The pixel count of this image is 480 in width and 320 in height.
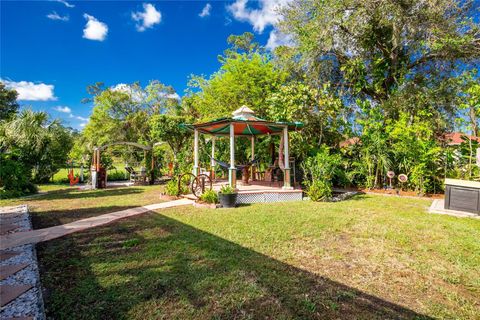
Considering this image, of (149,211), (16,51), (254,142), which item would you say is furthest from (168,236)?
(16,51)

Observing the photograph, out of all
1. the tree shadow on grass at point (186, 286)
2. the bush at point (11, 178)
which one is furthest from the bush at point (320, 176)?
the bush at point (11, 178)

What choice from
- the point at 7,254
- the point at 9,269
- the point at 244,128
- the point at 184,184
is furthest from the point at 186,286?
the point at 244,128

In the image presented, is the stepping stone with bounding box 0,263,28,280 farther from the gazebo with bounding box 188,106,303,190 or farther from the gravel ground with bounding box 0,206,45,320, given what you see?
the gazebo with bounding box 188,106,303,190

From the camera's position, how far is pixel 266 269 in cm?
303

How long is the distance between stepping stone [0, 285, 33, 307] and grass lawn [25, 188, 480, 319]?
18cm

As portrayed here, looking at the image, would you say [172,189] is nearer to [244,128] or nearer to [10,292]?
[244,128]

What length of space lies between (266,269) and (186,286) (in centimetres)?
95

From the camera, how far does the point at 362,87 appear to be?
40.1ft

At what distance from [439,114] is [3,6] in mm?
15029

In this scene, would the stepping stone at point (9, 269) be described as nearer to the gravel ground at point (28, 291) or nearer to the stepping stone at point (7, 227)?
the gravel ground at point (28, 291)

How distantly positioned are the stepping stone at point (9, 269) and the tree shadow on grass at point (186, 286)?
23 cm

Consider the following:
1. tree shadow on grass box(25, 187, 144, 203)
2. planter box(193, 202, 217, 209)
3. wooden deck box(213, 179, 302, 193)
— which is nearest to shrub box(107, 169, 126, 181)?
tree shadow on grass box(25, 187, 144, 203)

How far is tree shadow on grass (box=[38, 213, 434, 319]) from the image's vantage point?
87.3 inches

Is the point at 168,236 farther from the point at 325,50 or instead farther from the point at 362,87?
the point at 362,87
